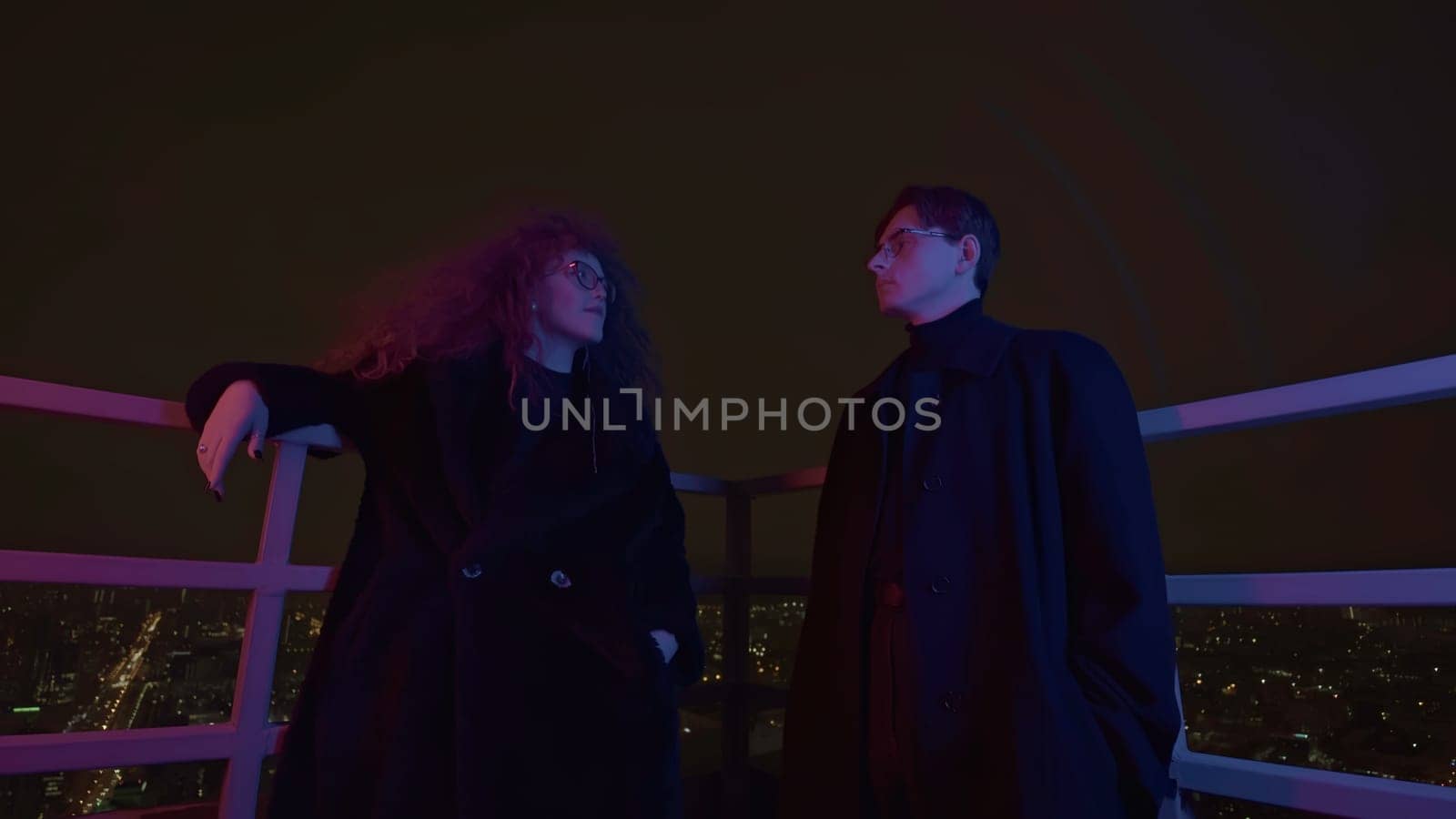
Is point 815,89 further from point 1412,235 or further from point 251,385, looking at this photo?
point 251,385

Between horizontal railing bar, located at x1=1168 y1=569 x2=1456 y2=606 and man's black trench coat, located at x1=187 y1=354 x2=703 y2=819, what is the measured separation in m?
0.94

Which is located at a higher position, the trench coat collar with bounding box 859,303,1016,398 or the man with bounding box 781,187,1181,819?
the trench coat collar with bounding box 859,303,1016,398

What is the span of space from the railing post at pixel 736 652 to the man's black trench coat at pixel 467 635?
2.94 ft

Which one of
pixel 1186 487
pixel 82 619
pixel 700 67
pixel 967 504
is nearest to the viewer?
pixel 967 504

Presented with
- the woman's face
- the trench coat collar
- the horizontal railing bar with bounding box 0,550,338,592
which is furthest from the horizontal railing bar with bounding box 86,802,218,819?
the trench coat collar

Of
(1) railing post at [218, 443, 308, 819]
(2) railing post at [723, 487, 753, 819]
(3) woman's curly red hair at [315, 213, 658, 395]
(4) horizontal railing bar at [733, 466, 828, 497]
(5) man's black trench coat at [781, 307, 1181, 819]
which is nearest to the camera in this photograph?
(5) man's black trench coat at [781, 307, 1181, 819]

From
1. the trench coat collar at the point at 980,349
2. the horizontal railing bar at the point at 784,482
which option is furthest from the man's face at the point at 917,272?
the horizontal railing bar at the point at 784,482

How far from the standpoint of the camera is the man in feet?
3.22

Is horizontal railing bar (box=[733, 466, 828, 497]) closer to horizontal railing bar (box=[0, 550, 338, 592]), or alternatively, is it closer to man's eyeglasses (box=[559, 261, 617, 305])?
man's eyeglasses (box=[559, 261, 617, 305])

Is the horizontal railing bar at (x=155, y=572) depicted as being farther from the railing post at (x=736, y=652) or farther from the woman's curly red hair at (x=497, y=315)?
the railing post at (x=736, y=652)

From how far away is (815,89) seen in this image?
7.93 metres

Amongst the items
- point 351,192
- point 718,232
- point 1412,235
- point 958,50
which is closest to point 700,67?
point 718,232

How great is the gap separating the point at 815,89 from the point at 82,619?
784 centimetres

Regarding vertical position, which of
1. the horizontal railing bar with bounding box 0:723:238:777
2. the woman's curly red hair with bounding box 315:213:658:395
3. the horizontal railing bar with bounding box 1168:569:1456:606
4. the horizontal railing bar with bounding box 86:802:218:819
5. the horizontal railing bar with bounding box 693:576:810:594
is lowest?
the horizontal railing bar with bounding box 86:802:218:819
